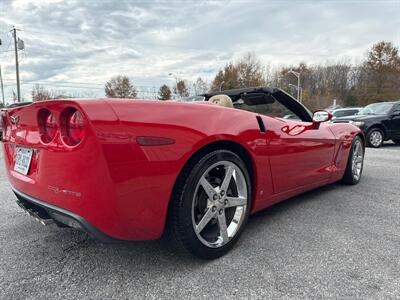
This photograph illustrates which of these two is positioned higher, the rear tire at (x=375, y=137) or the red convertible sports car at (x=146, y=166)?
the red convertible sports car at (x=146, y=166)

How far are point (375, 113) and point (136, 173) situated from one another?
10402 mm

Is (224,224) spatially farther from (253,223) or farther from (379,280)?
(379,280)

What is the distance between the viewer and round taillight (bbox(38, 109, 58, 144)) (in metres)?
1.83

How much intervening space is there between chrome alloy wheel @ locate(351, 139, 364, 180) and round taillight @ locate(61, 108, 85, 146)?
140 inches

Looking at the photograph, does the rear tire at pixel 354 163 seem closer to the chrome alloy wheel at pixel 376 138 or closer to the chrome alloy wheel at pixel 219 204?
the chrome alloy wheel at pixel 219 204

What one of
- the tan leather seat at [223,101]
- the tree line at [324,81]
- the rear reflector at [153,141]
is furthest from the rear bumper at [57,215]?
the tree line at [324,81]

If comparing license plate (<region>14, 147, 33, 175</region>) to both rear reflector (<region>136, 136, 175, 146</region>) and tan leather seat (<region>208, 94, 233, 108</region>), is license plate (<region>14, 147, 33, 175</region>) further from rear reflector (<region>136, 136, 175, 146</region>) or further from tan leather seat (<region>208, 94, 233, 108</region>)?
tan leather seat (<region>208, 94, 233, 108</region>)

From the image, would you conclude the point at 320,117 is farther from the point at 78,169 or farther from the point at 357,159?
the point at 78,169

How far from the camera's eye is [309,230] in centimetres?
263

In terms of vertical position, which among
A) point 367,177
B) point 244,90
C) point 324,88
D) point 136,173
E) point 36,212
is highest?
point 324,88

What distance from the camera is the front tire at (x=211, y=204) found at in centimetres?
192

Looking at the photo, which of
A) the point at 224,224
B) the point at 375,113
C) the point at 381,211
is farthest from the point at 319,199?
the point at 375,113

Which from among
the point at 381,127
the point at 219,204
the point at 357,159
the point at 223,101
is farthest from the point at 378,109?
the point at 219,204

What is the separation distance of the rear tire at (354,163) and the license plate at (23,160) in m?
3.61
